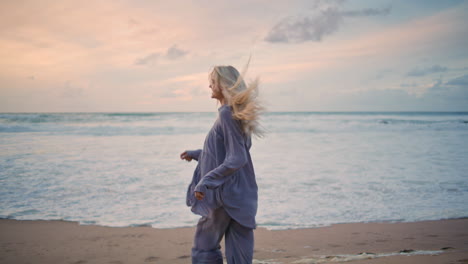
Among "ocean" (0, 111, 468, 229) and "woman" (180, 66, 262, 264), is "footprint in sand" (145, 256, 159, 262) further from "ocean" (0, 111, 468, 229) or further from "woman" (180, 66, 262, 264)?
"woman" (180, 66, 262, 264)

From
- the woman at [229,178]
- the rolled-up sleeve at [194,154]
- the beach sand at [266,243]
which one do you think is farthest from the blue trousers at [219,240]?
the beach sand at [266,243]

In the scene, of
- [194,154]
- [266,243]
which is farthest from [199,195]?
[266,243]

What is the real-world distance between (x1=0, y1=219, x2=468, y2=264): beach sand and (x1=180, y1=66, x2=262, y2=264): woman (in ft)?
4.22

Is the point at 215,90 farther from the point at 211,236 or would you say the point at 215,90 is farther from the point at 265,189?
the point at 265,189

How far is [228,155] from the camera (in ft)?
7.19

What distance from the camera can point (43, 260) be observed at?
144 inches

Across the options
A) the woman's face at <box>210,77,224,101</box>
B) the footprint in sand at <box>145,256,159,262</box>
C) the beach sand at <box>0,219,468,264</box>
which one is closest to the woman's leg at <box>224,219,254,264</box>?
the woman's face at <box>210,77,224,101</box>

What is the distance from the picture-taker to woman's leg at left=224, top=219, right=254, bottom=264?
2283 millimetres

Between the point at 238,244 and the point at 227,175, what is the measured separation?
504mm

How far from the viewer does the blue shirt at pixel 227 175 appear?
2154 millimetres

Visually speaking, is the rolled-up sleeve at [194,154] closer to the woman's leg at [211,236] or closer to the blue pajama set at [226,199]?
the blue pajama set at [226,199]

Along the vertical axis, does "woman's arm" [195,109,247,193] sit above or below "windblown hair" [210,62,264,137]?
below

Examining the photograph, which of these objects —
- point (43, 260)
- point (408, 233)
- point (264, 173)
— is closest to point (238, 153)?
point (43, 260)

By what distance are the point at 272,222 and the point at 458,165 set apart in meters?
7.35
